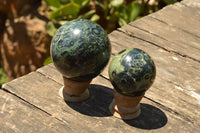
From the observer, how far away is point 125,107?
204 cm

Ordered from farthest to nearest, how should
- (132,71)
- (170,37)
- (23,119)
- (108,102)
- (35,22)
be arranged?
(35,22) → (170,37) → (108,102) → (23,119) → (132,71)

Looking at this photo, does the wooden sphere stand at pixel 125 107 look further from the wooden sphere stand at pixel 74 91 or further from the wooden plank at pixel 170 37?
the wooden plank at pixel 170 37

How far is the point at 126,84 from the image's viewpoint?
1.90 m

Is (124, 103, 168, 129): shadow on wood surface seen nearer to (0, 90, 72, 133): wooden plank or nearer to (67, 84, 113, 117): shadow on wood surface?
(67, 84, 113, 117): shadow on wood surface

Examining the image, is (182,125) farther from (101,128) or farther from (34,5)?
(34,5)

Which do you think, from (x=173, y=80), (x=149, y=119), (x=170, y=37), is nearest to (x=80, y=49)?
(x=149, y=119)

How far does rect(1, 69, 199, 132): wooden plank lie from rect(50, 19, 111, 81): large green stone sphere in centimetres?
24

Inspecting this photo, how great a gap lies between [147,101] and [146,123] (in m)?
0.23

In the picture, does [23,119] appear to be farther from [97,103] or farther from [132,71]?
[132,71]

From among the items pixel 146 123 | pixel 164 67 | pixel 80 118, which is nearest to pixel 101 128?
pixel 80 118

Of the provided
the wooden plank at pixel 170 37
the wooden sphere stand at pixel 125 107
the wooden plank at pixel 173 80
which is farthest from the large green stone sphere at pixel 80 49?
the wooden plank at pixel 170 37

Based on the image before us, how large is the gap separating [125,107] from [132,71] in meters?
0.28

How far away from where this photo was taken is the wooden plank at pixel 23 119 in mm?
1907

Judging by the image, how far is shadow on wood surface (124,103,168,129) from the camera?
2037 mm
